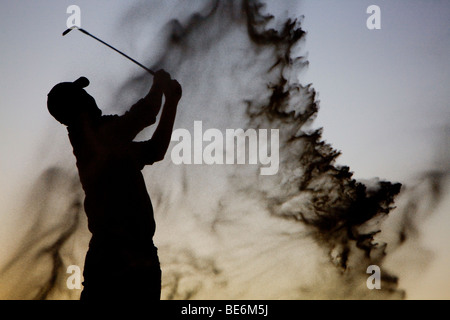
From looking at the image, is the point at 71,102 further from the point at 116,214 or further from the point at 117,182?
the point at 116,214

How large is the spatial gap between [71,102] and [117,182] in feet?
A: 2.06

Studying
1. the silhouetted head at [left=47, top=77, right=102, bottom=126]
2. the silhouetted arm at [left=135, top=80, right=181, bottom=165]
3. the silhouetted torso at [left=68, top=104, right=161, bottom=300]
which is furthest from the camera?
the silhouetted head at [left=47, top=77, right=102, bottom=126]

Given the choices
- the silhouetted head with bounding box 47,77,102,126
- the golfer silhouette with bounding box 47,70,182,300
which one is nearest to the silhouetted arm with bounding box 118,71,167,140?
the golfer silhouette with bounding box 47,70,182,300

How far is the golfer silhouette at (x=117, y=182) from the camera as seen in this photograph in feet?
10.9

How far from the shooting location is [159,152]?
3.52 m

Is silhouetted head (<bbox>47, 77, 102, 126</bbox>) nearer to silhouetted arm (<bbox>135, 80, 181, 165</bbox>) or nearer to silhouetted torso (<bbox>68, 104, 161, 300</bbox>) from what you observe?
silhouetted torso (<bbox>68, 104, 161, 300</bbox>)

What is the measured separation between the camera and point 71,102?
3.67 m

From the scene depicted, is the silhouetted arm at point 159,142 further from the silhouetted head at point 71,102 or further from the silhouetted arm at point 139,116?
the silhouetted head at point 71,102

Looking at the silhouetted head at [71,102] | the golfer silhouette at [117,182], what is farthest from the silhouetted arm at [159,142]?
the silhouetted head at [71,102]

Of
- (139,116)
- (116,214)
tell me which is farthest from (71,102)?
(116,214)

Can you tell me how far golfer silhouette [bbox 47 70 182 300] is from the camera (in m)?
3.31
